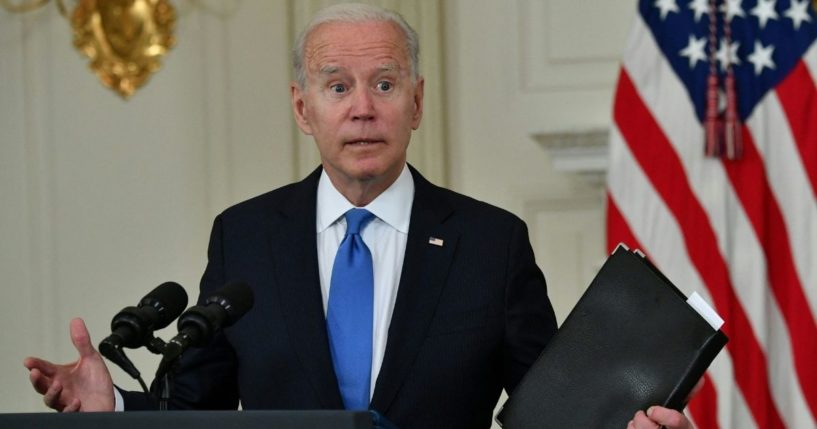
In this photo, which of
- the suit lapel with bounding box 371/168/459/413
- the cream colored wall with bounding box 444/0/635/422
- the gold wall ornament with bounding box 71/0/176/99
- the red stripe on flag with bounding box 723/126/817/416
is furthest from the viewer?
the gold wall ornament with bounding box 71/0/176/99

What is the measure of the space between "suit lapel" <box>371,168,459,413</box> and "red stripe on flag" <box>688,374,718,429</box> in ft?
5.63

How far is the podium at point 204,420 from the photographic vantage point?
1.87 metres

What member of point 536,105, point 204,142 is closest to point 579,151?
point 536,105

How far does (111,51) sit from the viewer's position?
16.0ft

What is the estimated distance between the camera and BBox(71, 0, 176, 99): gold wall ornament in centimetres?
489

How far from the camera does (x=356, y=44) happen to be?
2.48 meters

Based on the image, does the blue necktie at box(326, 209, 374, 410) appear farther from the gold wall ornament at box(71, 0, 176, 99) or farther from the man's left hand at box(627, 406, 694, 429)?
the gold wall ornament at box(71, 0, 176, 99)

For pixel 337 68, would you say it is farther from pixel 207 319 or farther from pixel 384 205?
pixel 207 319

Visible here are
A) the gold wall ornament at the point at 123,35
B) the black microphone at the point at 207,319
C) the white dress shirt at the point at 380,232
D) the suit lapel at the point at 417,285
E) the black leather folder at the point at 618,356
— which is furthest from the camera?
the gold wall ornament at the point at 123,35

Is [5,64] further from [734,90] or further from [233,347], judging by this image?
[233,347]

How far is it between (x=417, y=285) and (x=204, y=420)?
0.66 metres

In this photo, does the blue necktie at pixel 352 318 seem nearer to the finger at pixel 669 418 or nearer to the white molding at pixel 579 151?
the finger at pixel 669 418

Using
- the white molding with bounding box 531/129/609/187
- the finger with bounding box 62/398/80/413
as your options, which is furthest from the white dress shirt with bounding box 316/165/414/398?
the white molding with bounding box 531/129/609/187

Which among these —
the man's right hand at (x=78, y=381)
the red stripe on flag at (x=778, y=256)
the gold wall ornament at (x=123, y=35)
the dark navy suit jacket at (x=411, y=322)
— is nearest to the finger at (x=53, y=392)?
the man's right hand at (x=78, y=381)
